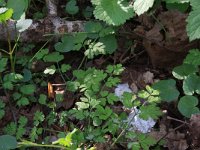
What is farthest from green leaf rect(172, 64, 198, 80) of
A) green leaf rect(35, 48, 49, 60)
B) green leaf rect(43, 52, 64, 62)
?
green leaf rect(35, 48, 49, 60)

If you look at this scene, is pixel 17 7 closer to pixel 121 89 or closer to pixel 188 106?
pixel 121 89

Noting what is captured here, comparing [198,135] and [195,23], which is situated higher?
[195,23]

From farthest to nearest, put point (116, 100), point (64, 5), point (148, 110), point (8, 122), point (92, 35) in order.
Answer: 1. point (64, 5)
2. point (92, 35)
3. point (8, 122)
4. point (116, 100)
5. point (148, 110)

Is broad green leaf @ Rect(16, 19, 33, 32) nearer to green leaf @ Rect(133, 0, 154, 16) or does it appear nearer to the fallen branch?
the fallen branch

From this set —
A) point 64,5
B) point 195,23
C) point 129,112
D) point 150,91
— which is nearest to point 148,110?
point 150,91

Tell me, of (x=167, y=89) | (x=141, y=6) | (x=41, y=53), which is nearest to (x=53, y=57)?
(x=41, y=53)

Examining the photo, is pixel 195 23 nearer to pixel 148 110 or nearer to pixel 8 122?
pixel 148 110

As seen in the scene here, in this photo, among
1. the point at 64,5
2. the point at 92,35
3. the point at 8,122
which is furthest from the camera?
the point at 64,5
